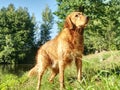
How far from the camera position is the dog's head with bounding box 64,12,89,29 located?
9.28 metres

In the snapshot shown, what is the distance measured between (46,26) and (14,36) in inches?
923

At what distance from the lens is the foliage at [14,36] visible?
3477 inches

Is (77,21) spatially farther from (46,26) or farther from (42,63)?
(46,26)

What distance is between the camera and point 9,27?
3597 inches

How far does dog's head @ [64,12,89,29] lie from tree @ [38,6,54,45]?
98.9 metres

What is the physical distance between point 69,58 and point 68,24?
2.55 feet

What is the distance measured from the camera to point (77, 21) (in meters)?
9.43

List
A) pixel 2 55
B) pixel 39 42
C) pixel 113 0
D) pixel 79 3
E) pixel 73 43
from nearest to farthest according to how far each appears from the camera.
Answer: pixel 73 43, pixel 79 3, pixel 113 0, pixel 2 55, pixel 39 42

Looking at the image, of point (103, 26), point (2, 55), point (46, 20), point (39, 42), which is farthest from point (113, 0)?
point (46, 20)

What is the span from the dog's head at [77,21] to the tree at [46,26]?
98.9 meters

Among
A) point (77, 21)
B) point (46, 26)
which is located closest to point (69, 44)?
point (77, 21)

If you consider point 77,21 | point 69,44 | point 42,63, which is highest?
point 77,21

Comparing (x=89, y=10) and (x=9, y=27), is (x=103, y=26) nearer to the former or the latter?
(x=89, y=10)

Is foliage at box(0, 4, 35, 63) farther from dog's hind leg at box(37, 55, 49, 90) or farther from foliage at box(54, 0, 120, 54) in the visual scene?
dog's hind leg at box(37, 55, 49, 90)
